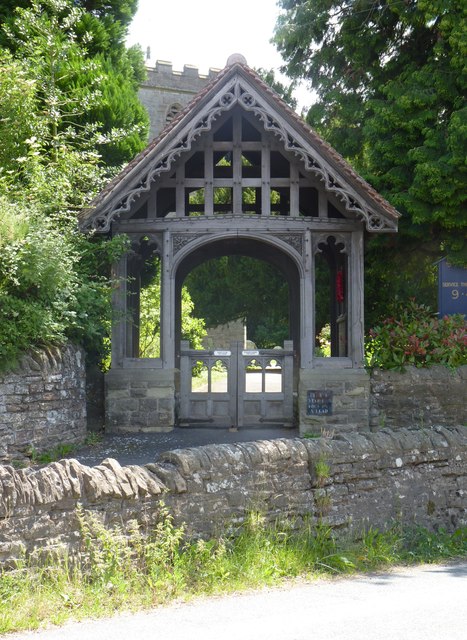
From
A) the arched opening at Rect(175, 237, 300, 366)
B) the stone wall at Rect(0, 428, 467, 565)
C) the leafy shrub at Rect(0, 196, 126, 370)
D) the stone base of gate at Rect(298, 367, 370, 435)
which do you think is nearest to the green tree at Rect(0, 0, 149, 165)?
the leafy shrub at Rect(0, 196, 126, 370)

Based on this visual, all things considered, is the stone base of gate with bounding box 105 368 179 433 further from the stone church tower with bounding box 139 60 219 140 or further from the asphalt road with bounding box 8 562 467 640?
the stone church tower with bounding box 139 60 219 140

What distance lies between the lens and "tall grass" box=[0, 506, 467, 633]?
16.2ft

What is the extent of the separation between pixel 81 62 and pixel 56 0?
1133mm

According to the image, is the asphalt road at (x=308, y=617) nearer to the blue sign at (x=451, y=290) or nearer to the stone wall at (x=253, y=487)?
the stone wall at (x=253, y=487)

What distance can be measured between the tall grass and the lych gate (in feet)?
19.8

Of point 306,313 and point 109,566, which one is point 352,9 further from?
point 109,566

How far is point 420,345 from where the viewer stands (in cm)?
1312

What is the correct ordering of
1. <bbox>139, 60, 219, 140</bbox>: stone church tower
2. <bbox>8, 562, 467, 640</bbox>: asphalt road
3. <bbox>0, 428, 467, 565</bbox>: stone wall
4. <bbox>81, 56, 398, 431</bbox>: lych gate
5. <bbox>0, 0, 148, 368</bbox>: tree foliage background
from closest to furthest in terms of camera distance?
1. <bbox>8, 562, 467, 640</bbox>: asphalt road
2. <bbox>0, 428, 467, 565</bbox>: stone wall
3. <bbox>0, 0, 148, 368</bbox>: tree foliage background
4. <bbox>81, 56, 398, 431</bbox>: lych gate
5. <bbox>139, 60, 219, 140</bbox>: stone church tower

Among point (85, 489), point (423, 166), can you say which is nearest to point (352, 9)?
point (423, 166)


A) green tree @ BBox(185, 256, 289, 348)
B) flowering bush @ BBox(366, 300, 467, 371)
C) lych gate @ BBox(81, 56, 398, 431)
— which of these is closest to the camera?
lych gate @ BBox(81, 56, 398, 431)

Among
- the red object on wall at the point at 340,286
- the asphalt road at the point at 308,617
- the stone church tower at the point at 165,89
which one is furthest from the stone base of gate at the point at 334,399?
the stone church tower at the point at 165,89

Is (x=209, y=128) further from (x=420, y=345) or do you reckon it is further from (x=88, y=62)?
(x=420, y=345)

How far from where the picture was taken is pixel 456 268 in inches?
572

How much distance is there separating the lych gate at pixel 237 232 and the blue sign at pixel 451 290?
1913mm
